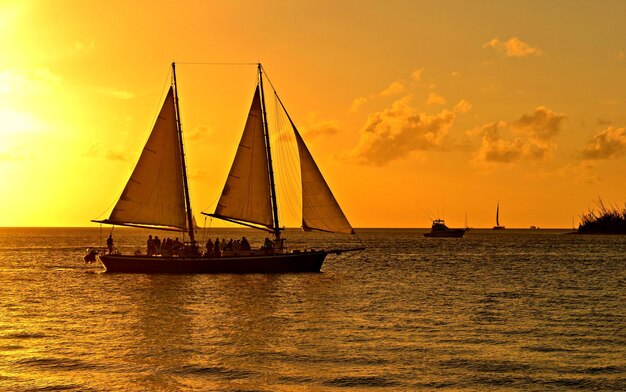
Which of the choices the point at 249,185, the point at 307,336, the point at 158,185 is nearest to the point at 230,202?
the point at 249,185

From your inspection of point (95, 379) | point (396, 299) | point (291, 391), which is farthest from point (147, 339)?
point (396, 299)

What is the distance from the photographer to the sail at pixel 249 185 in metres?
71.4

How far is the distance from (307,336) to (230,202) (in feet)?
113

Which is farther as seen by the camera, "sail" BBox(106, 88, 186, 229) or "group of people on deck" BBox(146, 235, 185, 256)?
"group of people on deck" BBox(146, 235, 185, 256)

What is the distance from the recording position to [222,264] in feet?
231

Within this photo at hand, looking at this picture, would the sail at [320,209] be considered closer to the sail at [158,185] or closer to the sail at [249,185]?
the sail at [249,185]

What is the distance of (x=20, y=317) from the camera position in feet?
151

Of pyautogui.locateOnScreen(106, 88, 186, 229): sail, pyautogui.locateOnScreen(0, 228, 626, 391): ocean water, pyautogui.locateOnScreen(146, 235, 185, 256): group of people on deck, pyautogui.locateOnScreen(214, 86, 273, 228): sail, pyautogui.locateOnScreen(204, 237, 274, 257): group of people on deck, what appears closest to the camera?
pyautogui.locateOnScreen(0, 228, 626, 391): ocean water

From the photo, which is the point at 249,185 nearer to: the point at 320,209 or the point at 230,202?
the point at 230,202

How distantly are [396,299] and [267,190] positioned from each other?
67.3 feet

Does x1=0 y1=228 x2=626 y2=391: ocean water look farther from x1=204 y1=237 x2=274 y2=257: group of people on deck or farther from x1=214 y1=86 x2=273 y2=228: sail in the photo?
x1=214 y1=86 x2=273 y2=228: sail

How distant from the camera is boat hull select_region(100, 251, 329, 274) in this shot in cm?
7038

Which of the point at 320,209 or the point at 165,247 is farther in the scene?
the point at 165,247

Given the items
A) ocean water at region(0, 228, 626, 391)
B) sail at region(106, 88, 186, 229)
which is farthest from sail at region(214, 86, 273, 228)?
ocean water at region(0, 228, 626, 391)
